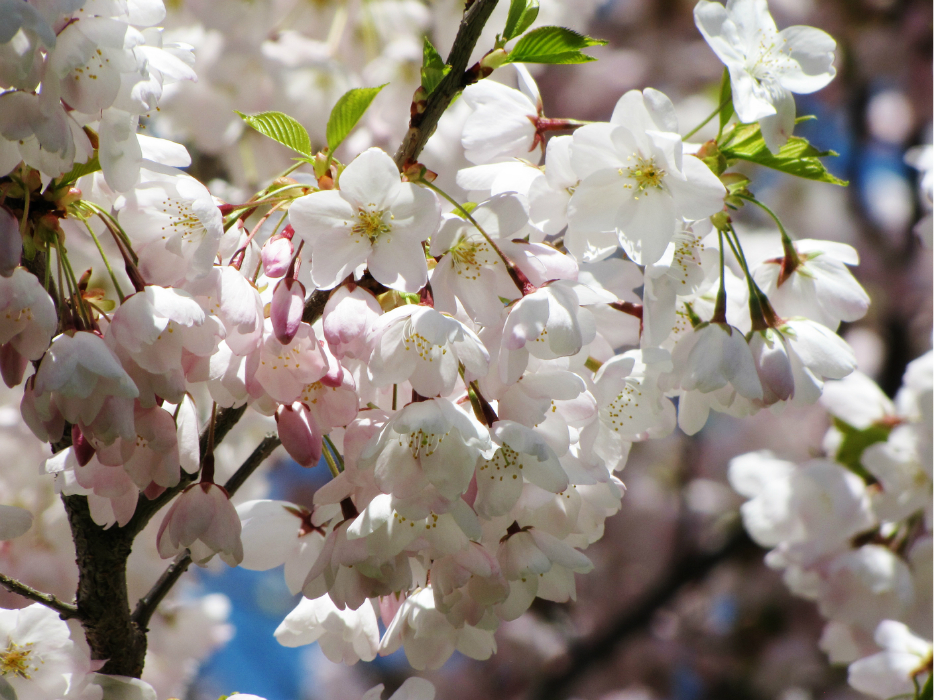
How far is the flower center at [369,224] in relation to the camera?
0.76 metres

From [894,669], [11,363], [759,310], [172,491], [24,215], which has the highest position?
[24,215]

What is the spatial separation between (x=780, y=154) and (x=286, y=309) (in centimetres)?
54

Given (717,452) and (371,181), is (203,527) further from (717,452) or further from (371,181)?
(717,452)

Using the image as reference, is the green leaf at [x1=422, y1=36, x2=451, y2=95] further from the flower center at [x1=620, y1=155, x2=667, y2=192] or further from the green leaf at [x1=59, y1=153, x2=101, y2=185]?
the green leaf at [x1=59, y1=153, x2=101, y2=185]

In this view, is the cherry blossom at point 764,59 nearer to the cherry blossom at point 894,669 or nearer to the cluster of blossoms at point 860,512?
the cluster of blossoms at point 860,512

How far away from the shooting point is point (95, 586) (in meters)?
0.90

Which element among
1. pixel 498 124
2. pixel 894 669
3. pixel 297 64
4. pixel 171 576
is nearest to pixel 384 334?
pixel 498 124

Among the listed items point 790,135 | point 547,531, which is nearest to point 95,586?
point 547,531

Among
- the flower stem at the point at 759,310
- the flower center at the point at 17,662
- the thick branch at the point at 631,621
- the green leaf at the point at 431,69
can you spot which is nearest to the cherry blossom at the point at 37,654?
the flower center at the point at 17,662

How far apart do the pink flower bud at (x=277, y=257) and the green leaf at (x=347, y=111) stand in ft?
0.32

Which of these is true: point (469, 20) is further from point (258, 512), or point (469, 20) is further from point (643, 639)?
point (643, 639)

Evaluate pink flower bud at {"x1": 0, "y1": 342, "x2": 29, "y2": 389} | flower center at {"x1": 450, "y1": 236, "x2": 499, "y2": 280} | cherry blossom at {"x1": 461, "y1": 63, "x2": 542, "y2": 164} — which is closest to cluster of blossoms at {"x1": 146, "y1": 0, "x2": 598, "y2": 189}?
cherry blossom at {"x1": 461, "y1": 63, "x2": 542, "y2": 164}

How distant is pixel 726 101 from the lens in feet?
2.98

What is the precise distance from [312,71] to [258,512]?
1.34 metres
